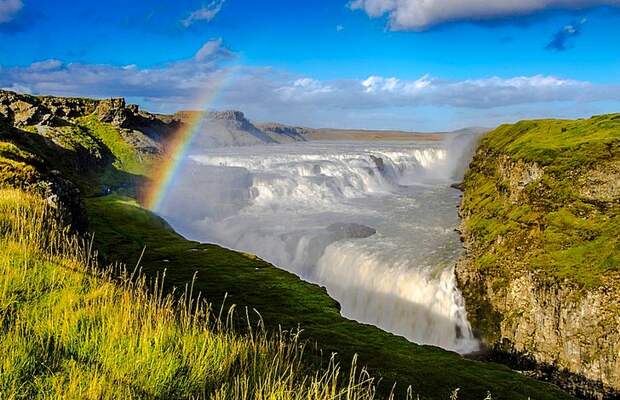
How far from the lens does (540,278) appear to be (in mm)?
39500

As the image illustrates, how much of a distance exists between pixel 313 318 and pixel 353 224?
4280 cm

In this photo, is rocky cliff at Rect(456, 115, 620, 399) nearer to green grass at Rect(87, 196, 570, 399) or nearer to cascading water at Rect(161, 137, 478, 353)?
cascading water at Rect(161, 137, 478, 353)

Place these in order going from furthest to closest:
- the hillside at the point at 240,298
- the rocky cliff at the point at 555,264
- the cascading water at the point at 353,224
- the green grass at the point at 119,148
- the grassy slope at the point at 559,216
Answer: the green grass at the point at 119,148
the cascading water at the point at 353,224
the grassy slope at the point at 559,216
the rocky cliff at the point at 555,264
the hillside at the point at 240,298

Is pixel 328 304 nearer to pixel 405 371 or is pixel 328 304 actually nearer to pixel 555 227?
pixel 405 371

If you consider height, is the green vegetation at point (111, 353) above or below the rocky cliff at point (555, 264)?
above

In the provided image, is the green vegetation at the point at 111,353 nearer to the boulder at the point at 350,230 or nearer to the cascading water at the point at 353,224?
the cascading water at the point at 353,224

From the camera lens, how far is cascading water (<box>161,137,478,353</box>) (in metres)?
Answer: 46.8

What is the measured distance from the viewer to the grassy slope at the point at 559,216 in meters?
38.8

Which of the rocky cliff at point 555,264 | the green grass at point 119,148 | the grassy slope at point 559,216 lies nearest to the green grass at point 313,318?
the rocky cliff at point 555,264

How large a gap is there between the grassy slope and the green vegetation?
37822mm

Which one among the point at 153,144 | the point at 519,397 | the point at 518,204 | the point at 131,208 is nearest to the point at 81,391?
the point at 519,397

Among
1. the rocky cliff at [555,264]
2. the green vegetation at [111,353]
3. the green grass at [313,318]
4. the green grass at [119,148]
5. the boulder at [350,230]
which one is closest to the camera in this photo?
the green vegetation at [111,353]

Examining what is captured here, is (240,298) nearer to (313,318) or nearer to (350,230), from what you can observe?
(313,318)

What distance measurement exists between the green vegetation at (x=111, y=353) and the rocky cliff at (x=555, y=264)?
116 ft
